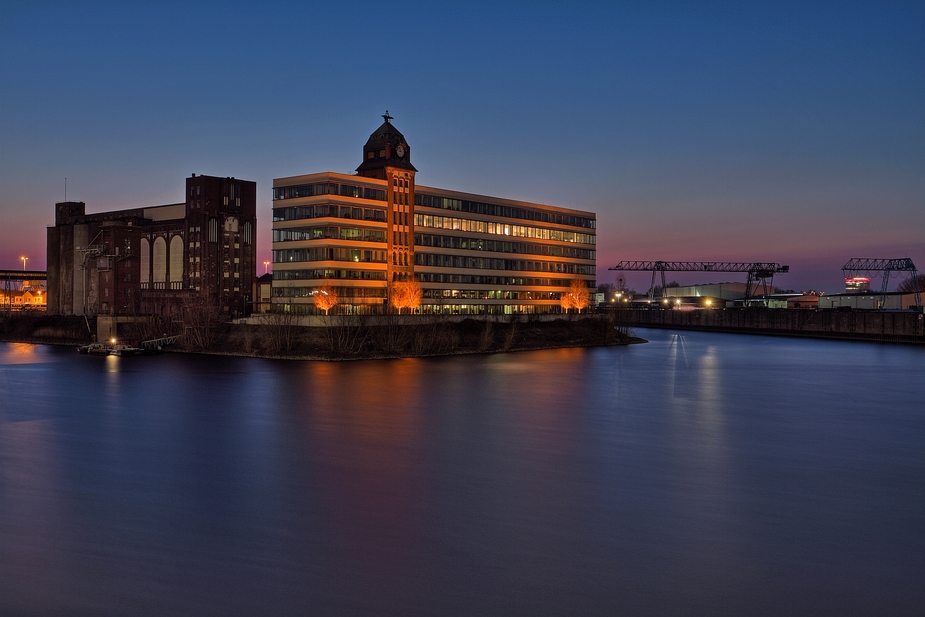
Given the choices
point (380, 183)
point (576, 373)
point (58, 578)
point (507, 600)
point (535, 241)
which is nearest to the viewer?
point (507, 600)

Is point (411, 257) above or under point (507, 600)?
above

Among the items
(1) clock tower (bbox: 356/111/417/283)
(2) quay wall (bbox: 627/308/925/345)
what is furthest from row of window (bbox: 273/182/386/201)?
(2) quay wall (bbox: 627/308/925/345)

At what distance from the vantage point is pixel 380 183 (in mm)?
106875

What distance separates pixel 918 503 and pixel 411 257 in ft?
300

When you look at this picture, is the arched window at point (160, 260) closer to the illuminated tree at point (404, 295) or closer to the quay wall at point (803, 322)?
the illuminated tree at point (404, 295)

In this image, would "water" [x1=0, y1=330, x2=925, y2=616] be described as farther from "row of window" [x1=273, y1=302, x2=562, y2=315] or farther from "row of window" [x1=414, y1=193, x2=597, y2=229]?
"row of window" [x1=414, y1=193, x2=597, y2=229]

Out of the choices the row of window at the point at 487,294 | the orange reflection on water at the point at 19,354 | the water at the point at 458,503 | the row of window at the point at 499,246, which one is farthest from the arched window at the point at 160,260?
the water at the point at 458,503

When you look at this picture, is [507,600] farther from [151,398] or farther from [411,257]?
[411,257]

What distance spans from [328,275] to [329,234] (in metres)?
5.67

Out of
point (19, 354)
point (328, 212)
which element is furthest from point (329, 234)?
point (19, 354)

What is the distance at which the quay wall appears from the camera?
117812mm

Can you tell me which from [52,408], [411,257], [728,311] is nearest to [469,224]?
[411,257]

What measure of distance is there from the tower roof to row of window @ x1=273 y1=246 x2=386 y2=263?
1372cm

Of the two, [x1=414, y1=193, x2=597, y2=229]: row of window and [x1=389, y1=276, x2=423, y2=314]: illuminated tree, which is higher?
[x1=414, y1=193, x2=597, y2=229]: row of window
